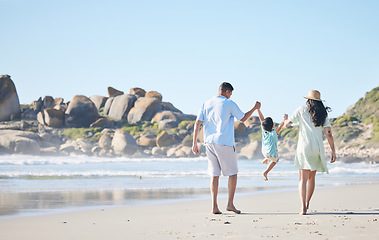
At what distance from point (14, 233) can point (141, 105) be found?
283 feet

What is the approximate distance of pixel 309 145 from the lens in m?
6.80

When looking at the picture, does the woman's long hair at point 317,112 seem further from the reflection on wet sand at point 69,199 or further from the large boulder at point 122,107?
the large boulder at point 122,107

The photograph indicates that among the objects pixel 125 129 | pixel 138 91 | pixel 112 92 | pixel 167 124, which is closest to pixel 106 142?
pixel 125 129

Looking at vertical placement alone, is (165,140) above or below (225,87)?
below

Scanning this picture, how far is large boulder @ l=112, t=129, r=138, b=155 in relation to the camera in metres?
67.3

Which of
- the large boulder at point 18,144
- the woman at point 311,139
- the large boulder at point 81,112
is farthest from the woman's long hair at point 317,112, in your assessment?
the large boulder at point 81,112

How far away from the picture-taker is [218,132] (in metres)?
6.88

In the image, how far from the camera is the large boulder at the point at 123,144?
67.3m

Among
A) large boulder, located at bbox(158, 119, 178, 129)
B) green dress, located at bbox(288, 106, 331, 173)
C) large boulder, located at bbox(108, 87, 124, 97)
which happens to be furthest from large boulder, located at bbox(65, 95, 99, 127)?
green dress, located at bbox(288, 106, 331, 173)

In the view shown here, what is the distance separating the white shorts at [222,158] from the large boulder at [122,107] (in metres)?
86.4

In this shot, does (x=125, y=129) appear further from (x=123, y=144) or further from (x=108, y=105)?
(x=123, y=144)

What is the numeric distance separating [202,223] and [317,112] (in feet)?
7.21

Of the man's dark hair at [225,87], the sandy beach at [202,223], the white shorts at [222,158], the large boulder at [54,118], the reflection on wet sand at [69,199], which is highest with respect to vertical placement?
the large boulder at [54,118]

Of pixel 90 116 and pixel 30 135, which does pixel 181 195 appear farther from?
pixel 90 116
